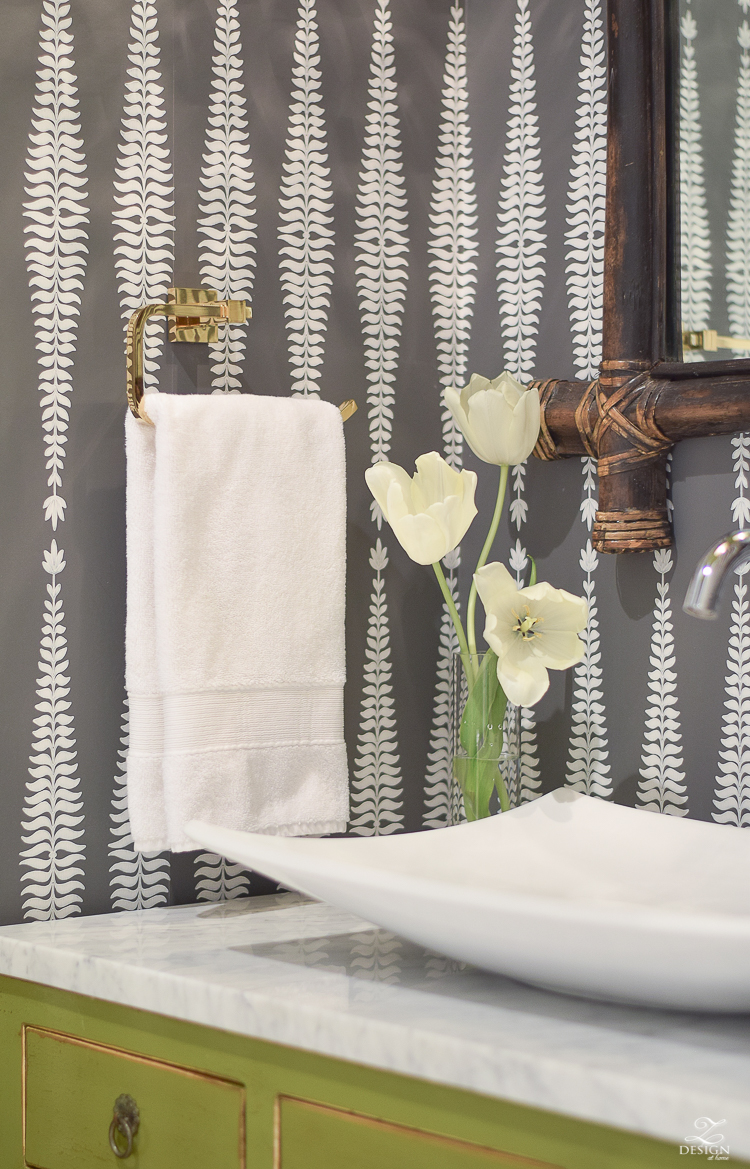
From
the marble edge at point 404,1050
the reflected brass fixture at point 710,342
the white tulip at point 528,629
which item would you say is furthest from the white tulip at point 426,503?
the marble edge at point 404,1050

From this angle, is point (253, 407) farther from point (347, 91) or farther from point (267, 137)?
point (347, 91)

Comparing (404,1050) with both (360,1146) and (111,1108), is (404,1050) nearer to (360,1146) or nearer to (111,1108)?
(360,1146)

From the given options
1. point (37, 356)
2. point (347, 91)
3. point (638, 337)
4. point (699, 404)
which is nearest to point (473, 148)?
point (347, 91)

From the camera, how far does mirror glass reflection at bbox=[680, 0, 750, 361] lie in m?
1.21

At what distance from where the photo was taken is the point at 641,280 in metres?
1.27

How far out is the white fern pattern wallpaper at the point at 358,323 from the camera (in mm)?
1187

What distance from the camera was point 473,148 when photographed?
4.95 ft

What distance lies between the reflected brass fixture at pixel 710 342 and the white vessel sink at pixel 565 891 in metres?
0.49

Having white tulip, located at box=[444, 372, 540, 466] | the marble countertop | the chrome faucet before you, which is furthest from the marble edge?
white tulip, located at box=[444, 372, 540, 466]

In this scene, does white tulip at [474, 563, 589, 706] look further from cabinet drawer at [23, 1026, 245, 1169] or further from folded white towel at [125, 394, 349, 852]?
cabinet drawer at [23, 1026, 245, 1169]

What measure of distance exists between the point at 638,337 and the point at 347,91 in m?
0.48

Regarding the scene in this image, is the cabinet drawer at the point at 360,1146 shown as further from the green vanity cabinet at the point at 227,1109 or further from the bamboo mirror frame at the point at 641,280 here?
the bamboo mirror frame at the point at 641,280

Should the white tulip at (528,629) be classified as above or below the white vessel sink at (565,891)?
above

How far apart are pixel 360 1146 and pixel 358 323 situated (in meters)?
0.94
